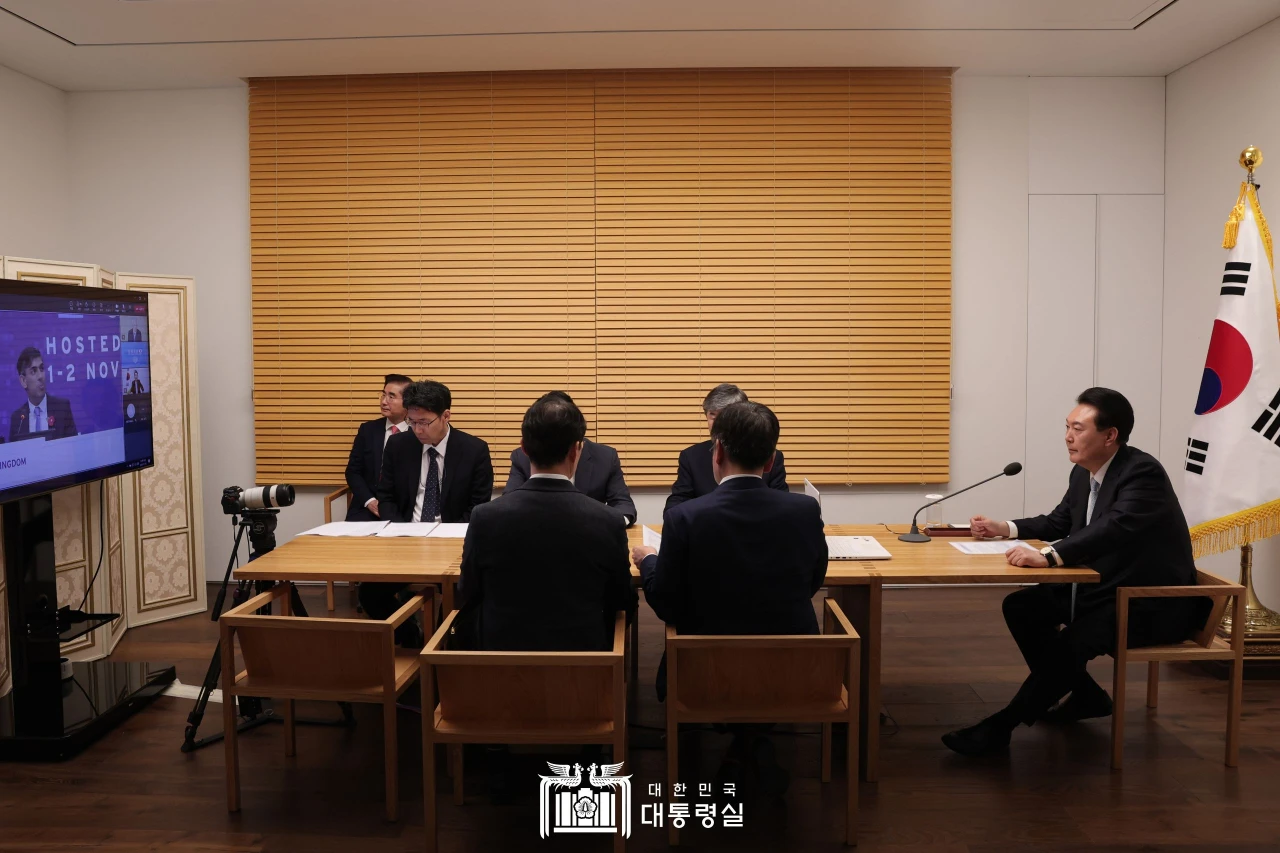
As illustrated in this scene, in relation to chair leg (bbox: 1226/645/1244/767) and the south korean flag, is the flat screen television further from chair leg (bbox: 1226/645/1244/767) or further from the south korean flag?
Answer: the south korean flag

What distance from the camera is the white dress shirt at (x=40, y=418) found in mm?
3705

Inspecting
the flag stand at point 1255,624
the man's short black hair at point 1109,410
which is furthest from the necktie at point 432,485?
the flag stand at point 1255,624

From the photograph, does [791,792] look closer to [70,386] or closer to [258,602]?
[258,602]

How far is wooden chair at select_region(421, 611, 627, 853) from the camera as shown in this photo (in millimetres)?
2717

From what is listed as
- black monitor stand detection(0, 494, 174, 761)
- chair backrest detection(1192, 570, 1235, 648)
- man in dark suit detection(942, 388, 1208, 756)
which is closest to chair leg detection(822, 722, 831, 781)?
man in dark suit detection(942, 388, 1208, 756)

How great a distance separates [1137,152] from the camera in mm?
6004

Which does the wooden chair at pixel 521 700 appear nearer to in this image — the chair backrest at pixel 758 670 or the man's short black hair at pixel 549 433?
the chair backrest at pixel 758 670

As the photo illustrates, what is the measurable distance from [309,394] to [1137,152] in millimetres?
5597

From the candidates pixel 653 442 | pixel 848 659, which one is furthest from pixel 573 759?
pixel 653 442

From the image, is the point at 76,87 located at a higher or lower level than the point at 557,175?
higher

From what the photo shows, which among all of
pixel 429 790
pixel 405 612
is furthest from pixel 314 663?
pixel 429 790

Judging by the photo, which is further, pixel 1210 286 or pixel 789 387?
pixel 789 387

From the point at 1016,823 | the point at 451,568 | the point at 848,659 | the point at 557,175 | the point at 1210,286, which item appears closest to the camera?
the point at 848,659

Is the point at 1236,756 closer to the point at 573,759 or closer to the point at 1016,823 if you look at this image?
the point at 1016,823
